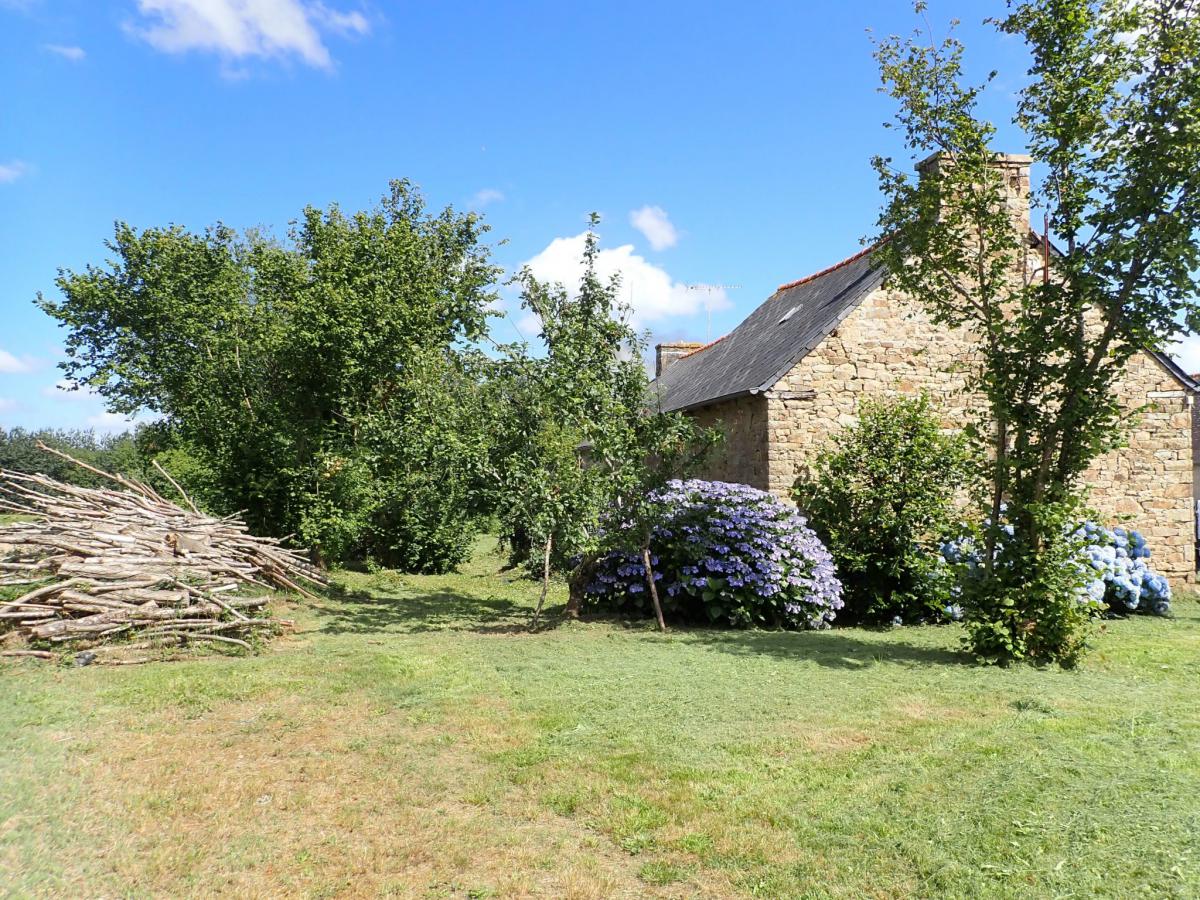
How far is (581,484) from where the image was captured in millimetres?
9711

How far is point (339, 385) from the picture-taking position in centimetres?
1380

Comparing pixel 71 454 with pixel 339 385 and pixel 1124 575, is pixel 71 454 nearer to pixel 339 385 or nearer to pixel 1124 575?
pixel 339 385

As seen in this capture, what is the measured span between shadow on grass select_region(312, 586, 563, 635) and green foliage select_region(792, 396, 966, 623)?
3971 mm

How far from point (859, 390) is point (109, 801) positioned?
1063 cm

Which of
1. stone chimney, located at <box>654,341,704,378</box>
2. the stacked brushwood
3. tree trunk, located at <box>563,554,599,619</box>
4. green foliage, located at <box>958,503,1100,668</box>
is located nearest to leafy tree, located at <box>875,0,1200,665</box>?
green foliage, located at <box>958,503,1100,668</box>

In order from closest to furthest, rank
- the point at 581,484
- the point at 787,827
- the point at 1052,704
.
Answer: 1. the point at 787,827
2. the point at 1052,704
3. the point at 581,484

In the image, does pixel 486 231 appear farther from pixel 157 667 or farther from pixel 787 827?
pixel 787 827

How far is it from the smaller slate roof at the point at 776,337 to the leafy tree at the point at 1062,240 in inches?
56.6

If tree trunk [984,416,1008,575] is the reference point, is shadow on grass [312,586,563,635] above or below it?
below

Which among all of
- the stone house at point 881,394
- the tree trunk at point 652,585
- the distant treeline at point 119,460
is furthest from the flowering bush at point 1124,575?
the distant treeline at point 119,460

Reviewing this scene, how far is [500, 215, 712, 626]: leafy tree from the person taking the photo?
968cm

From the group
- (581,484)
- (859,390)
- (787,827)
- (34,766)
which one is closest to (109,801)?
(34,766)

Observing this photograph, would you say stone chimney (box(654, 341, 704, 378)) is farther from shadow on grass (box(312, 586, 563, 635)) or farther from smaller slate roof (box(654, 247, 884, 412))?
shadow on grass (box(312, 586, 563, 635))

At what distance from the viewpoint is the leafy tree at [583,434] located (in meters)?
9.68
